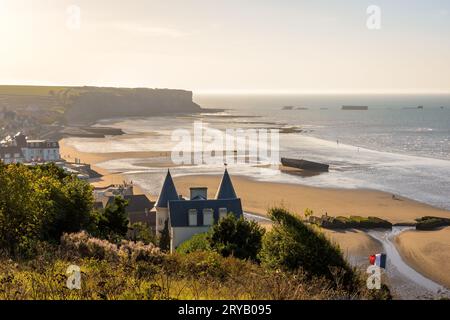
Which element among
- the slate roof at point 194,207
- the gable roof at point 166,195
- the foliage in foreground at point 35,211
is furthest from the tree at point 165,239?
the foliage in foreground at point 35,211

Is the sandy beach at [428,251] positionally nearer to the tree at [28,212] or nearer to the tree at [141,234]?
the tree at [141,234]

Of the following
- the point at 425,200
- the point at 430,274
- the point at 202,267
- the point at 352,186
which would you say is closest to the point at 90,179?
Result: the point at 352,186

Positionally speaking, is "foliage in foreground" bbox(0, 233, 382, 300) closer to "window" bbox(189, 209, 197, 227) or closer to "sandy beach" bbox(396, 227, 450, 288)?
"window" bbox(189, 209, 197, 227)

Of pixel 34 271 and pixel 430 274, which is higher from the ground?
pixel 34 271

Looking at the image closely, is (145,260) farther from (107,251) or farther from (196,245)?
(196,245)

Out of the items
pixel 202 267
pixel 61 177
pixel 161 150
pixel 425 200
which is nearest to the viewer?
pixel 202 267
